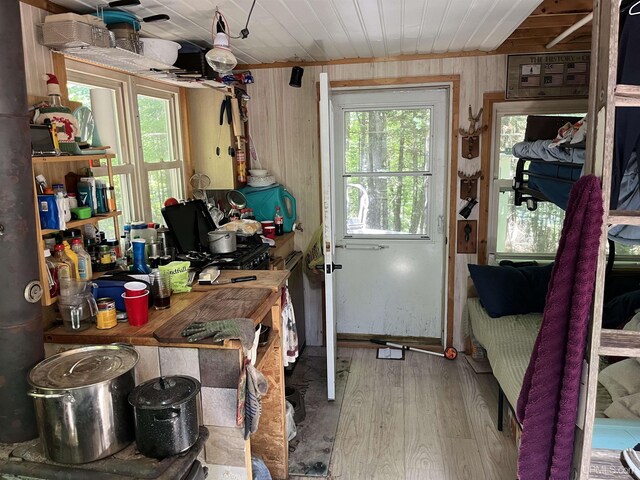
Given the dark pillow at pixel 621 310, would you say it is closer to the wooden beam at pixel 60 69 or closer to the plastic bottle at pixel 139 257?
the plastic bottle at pixel 139 257

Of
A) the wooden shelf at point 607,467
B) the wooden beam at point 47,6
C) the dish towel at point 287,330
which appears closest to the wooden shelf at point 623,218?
the wooden shelf at point 607,467

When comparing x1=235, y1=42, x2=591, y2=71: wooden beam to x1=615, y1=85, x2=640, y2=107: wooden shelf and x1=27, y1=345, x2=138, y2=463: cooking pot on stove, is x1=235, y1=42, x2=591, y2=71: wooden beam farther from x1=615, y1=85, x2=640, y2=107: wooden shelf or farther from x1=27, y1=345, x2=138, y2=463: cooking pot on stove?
x1=27, y1=345, x2=138, y2=463: cooking pot on stove

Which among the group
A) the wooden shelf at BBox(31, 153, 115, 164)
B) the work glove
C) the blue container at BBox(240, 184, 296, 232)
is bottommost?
the work glove

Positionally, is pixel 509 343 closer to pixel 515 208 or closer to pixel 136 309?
pixel 515 208

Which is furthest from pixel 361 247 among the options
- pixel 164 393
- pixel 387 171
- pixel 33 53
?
pixel 164 393

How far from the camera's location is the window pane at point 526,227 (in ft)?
12.4

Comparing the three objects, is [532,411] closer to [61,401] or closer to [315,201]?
[61,401]

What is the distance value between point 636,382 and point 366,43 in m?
2.48

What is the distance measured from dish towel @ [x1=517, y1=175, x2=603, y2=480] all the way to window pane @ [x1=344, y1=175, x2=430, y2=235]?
2.57 m

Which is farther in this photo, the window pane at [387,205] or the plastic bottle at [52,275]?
the window pane at [387,205]

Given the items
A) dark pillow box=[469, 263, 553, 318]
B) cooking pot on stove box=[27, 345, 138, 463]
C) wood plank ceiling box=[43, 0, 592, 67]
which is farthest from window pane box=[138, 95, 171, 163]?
dark pillow box=[469, 263, 553, 318]

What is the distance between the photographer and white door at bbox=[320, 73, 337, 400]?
2.79 metres

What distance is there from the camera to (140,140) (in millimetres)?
2979

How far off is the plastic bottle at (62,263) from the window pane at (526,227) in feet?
9.98
